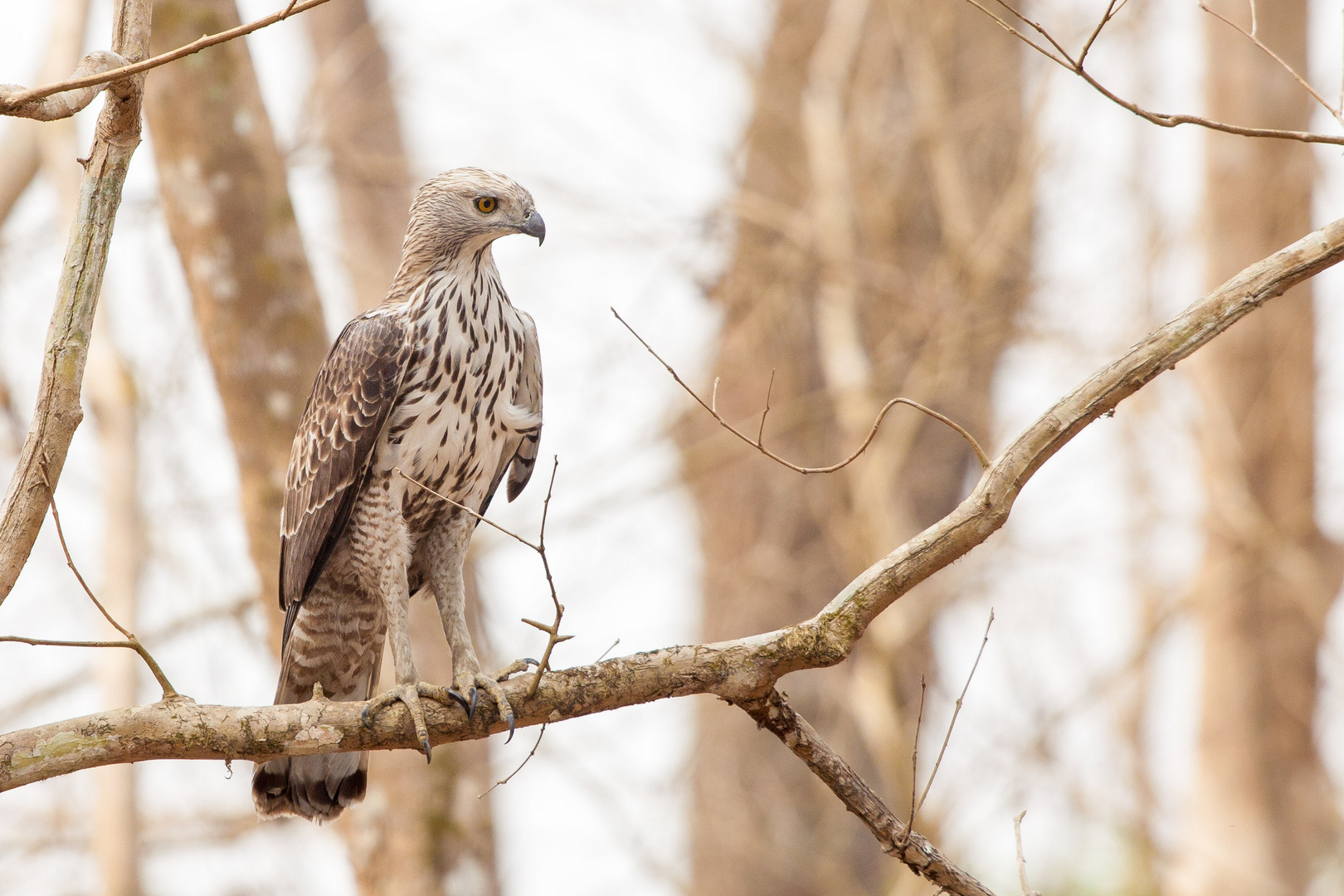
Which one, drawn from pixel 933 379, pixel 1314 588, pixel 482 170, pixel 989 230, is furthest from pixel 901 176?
pixel 482 170

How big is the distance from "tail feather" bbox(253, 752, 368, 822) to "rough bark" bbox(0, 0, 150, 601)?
59.5 inches

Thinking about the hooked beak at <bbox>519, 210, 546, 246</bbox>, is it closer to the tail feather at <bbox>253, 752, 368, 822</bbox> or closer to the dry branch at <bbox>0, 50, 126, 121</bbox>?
the dry branch at <bbox>0, 50, 126, 121</bbox>

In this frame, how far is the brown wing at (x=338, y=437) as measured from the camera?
147 inches

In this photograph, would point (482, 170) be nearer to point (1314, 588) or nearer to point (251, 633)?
point (251, 633)

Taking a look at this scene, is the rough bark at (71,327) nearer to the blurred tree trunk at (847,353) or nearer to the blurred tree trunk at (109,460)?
the blurred tree trunk at (109,460)

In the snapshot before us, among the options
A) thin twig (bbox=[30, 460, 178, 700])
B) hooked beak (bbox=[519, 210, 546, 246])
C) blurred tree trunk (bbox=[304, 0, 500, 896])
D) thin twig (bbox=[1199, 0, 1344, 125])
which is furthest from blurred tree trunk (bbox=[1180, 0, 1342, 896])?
thin twig (bbox=[30, 460, 178, 700])

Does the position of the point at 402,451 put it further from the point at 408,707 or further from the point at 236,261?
the point at 236,261

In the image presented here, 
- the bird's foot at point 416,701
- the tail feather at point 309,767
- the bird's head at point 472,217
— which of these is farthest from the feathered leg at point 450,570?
the bird's head at point 472,217

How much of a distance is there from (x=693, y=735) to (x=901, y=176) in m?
4.09

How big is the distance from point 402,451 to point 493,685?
85cm

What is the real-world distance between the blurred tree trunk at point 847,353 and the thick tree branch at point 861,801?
3.93 m

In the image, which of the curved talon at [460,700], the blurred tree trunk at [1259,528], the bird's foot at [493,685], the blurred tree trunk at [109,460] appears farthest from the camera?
the blurred tree trunk at [1259,528]

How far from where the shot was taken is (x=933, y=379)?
7246 mm

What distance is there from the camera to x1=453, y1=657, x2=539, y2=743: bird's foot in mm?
3152
